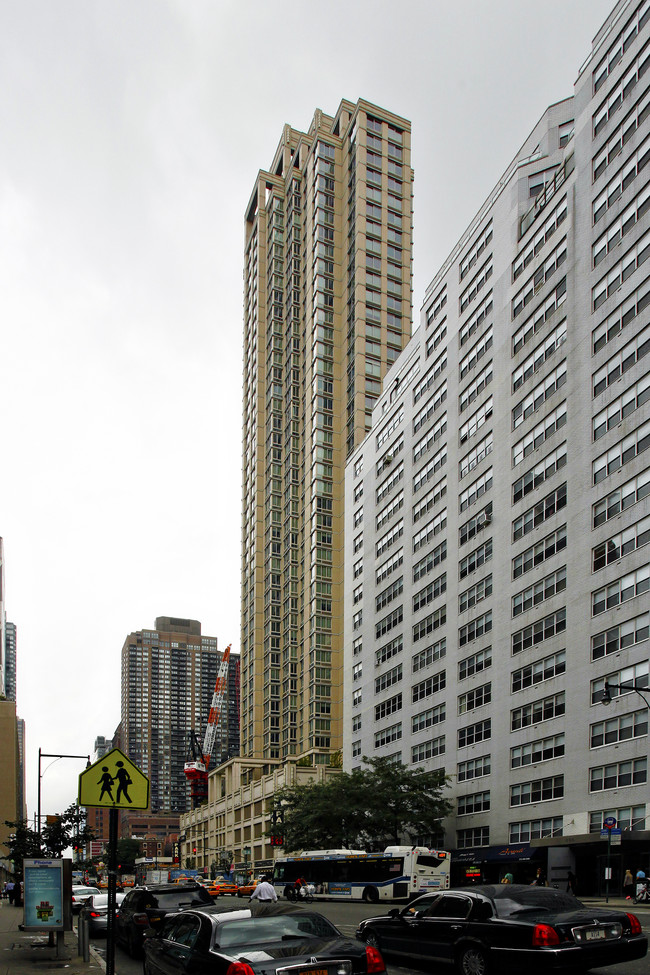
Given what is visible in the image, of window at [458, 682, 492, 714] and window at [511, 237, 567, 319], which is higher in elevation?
window at [511, 237, 567, 319]

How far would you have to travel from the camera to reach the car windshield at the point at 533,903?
13359mm

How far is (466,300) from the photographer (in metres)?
75.8

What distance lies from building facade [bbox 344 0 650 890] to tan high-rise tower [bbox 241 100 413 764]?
39555 millimetres

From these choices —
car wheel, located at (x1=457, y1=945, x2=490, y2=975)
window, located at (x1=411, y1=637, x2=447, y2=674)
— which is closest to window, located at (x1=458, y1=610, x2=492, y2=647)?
window, located at (x1=411, y1=637, x2=447, y2=674)

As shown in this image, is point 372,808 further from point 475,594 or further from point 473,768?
point 475,594

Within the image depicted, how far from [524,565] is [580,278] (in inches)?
747

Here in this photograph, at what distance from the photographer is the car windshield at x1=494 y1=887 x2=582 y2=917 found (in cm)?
1336

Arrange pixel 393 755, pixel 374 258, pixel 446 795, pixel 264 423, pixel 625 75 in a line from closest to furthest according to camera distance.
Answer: pixel 625 75, pixel 446 795, pixel 393 755, pixel 374 258, pixel 264 423

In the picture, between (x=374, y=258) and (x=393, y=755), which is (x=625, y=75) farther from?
(x=374, y=258)

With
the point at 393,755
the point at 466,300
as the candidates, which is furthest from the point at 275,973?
the point at 393,755

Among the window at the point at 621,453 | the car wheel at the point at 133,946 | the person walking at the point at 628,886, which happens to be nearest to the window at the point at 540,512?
the window at the point at 621,453

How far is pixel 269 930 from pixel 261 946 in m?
0.41

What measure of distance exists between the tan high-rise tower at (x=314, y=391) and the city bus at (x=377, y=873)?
5908cm

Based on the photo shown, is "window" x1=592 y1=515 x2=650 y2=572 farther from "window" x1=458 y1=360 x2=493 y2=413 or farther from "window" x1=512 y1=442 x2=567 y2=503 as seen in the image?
"window" x1=458 y1=360 x2=493 y2=413
